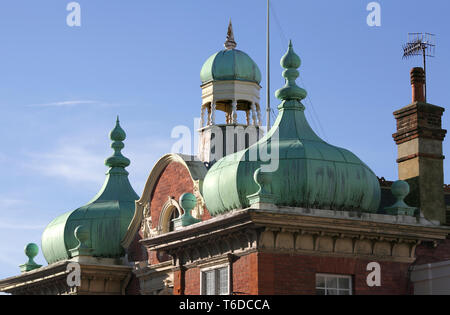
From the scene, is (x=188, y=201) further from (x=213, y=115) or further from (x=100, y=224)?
(x=100, y=224)

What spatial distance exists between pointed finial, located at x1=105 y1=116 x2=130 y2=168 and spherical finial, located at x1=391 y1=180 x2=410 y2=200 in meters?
15.8

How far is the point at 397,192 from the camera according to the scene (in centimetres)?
3800

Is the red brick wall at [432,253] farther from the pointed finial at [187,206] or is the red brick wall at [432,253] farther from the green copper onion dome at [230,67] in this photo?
the green copper onion dome at [230,67]

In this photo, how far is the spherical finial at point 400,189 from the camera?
38.0 metres

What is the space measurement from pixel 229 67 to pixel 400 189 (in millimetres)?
11513

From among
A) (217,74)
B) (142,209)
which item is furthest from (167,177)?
(217,74)

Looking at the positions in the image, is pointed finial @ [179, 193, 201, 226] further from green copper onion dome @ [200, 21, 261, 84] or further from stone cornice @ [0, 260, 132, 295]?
green copper onion dome @ [200, 21, 261, 84]

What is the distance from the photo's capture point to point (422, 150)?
40.2 metres

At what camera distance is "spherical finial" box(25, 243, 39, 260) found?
50500 mm

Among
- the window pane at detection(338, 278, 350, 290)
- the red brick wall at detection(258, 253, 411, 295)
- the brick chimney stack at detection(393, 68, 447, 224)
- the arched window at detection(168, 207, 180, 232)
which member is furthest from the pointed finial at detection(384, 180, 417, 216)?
the arched window at detection(168, 207, 180, 232)

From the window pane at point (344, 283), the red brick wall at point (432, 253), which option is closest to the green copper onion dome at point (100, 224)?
the window pane at point (344, 283)

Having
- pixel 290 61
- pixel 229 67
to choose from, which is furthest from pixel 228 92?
pixel 290 61

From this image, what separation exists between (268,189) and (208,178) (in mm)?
3302

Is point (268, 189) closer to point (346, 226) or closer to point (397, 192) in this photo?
point (346, 226)
